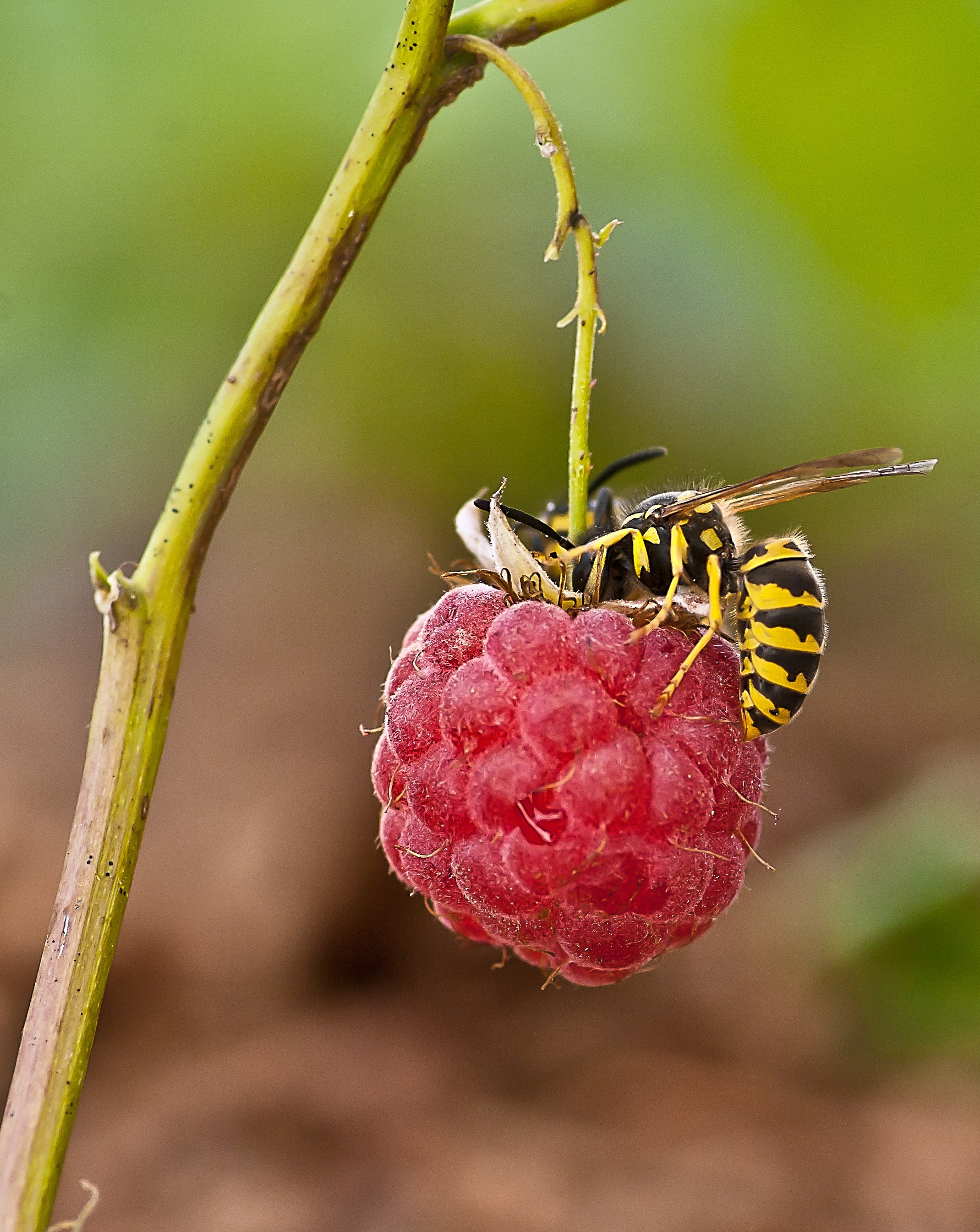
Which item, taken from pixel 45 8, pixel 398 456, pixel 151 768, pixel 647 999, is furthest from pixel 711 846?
pixel 45 8

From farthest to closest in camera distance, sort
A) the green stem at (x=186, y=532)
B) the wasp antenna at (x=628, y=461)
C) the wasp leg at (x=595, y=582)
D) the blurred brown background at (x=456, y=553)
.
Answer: the blurred brown background at (x=456, y=553) < the wasp antenna at (x=628, y=461) < the wasp leg at (x=595, y=582) < the green stem at (x=186, y=532)

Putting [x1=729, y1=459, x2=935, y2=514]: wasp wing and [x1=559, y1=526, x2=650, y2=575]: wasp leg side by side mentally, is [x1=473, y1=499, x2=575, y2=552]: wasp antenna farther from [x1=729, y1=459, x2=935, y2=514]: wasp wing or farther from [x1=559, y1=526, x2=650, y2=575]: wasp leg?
[x1=729, y1=459, x2=935, y2=514]: wasp wing

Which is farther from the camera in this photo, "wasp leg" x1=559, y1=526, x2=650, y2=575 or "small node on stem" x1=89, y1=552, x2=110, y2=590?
"wasp leg" x1=559, y1=526, x2=650, y2=575

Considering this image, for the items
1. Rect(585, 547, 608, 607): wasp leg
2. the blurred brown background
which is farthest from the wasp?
the blurred brown background

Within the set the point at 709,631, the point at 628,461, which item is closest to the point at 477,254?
the point at 628,461

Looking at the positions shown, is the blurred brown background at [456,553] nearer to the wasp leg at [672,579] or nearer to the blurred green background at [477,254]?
the blurred green background at [477,254]

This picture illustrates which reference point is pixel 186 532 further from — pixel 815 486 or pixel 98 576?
pixel 815 486

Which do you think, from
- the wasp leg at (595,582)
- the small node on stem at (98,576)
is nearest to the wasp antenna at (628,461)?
the wasp leg at (595,582)
